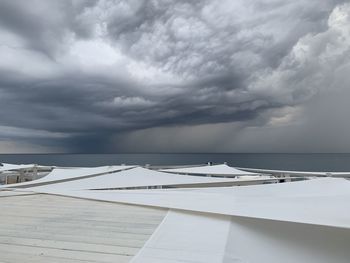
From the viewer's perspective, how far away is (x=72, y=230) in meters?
2.28

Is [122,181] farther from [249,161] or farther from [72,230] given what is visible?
[249,161]

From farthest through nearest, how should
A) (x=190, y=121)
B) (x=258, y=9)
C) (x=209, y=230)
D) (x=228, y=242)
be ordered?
(x=190, y=121), (x=258, y=9), (x=209, y=230), (x=228, y=242)

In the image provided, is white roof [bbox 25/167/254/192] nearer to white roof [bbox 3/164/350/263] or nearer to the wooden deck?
the wooden deck

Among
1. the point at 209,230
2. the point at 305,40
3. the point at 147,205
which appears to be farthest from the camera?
the point at 305,40

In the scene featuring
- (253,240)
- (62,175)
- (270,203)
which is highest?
(62,175)

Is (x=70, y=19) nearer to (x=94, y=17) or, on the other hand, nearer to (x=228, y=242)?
(x=94, y=17)

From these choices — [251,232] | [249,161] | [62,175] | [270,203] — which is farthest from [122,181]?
[249,161]

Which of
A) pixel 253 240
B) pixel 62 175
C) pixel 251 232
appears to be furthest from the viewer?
pixel 62 175

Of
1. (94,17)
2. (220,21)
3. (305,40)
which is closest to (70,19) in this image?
(94,17)

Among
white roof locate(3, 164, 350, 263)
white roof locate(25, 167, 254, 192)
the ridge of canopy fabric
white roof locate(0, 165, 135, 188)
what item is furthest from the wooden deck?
white roof locate(0, 165, 135, 188)

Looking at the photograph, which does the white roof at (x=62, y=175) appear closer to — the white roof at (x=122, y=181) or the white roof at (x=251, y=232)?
the white roof at (x=122, y=181)

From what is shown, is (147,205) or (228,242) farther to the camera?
(147,205)

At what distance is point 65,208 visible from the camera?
3223 millimetres

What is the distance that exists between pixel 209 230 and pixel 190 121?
5380 cm
